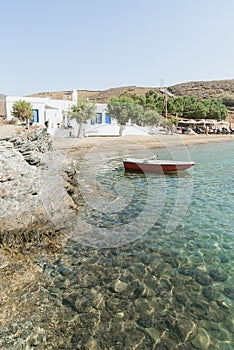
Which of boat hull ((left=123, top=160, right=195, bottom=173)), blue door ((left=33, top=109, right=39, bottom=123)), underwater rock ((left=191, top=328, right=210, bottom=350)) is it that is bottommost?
underwater rock ((left=191, top=328, right=210, bottom=350))

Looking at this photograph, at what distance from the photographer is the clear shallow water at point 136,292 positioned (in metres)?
4.26

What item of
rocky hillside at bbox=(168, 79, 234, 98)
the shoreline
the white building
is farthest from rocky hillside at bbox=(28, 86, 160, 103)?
the shoreline

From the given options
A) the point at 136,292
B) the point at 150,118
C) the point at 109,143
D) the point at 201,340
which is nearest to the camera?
the point at 201,340

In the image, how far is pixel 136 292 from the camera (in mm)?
5316

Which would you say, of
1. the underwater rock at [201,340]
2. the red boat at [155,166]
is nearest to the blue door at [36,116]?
the red boat at [155,166]

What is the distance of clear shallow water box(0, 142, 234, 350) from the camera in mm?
4262

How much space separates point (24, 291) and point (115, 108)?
39184 mm

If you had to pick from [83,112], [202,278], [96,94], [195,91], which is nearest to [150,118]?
[83,112]

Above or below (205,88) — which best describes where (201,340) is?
below

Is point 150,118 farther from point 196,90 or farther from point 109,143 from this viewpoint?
point 196,90

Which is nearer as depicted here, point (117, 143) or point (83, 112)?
point (83, 112)

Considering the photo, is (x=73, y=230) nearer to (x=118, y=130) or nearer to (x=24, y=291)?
(x=24, y=291)

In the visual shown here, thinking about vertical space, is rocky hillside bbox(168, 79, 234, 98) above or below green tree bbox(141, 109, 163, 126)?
above

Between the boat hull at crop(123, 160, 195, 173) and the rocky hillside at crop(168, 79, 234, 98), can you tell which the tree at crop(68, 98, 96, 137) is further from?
the rocky hillside at crop(168, 79, 234, 98)
